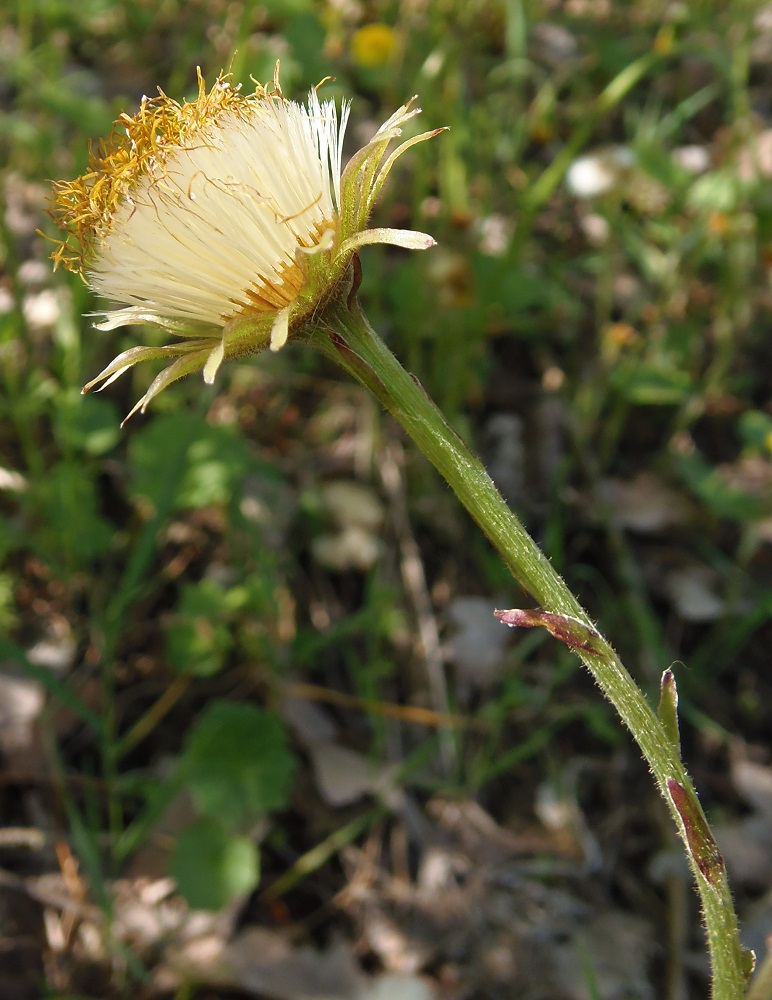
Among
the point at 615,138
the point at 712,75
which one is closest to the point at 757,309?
the point at 615,138

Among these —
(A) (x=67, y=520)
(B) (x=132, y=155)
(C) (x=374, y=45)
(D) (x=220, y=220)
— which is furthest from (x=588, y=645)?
(C) (x=374, y=45)

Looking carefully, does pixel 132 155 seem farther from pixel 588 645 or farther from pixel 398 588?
pixel 398 588

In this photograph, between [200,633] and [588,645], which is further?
[200,633]

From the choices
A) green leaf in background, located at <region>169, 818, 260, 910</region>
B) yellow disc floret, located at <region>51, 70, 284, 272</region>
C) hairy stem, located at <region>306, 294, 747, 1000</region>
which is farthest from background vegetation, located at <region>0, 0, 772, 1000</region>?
yellow disc floret, located at <region>51, 70, 284, 272</region>

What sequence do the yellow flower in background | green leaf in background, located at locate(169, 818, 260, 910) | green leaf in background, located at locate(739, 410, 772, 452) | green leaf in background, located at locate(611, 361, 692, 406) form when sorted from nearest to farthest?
1. green leaf in background, located at locate(169, 818, 260, 910)
2. green leaf in background, located at locate(739, 410, 772, 452)
3. green leaf in background, located at locate(611, 361, 692, 406)
4. the yellow flower in background

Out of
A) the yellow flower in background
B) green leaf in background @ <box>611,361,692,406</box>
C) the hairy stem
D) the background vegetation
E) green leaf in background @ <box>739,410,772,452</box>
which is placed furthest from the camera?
the yellow flower in background

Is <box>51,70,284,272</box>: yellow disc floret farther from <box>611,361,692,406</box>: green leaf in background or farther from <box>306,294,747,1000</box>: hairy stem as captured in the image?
<box>611,361,692,406</box>: green leaf in background

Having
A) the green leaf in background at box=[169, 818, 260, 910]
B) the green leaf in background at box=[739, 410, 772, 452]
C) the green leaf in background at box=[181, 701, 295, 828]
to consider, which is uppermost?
the green leaf in background at box=[739, 410, 772, 452]
